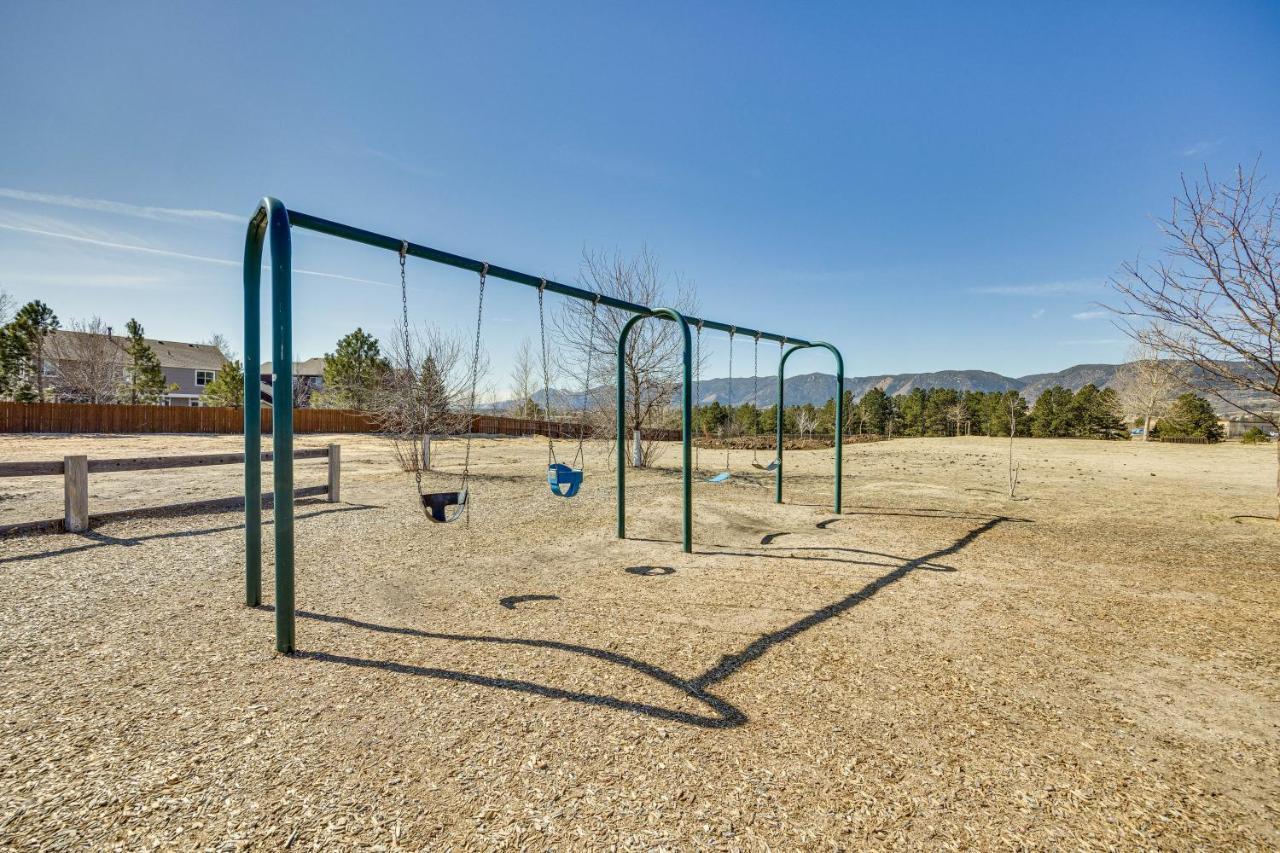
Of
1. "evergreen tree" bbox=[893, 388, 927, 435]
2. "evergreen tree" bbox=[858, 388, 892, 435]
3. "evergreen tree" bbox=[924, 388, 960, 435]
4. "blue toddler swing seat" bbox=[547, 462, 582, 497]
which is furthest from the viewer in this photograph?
"evergreen tree" bbox=[893, 388, 927, 435]

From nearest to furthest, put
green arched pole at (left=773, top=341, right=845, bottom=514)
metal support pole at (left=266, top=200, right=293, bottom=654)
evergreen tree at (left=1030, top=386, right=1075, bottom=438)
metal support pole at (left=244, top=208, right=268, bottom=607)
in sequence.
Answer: metal support pole at (left=266, top=200, right=293, bottom=654) < metal support pole at (left=244, top=208, right=268, bottom=607) < green arched pole at (left=773, top=341, right=845, bottom=514) < evergreen tree at (left=1030, top=386, right=1075, bottom=438)

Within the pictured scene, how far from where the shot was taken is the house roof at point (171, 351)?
127ft

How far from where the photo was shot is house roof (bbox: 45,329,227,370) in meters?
38.7

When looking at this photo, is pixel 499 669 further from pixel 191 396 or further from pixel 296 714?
pixel 191 396

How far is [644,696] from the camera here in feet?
9.50

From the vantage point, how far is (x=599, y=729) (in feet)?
8.52

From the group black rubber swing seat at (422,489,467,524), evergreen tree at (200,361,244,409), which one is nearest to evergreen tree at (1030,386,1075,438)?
black rubber swing seat at (422,489,467,524)

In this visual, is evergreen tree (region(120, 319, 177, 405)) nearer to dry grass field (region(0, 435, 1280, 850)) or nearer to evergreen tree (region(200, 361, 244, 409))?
evergreen tree (region(200, 361, 244, 409))

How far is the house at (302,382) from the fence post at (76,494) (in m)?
2.12

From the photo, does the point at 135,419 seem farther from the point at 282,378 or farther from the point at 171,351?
the point at 282,378

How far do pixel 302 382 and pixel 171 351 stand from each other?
18969 millimetres

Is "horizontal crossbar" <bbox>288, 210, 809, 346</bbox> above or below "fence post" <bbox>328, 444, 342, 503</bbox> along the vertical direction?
above

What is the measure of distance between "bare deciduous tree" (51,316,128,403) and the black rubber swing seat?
146ft

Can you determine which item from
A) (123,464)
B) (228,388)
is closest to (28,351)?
(228,388)
